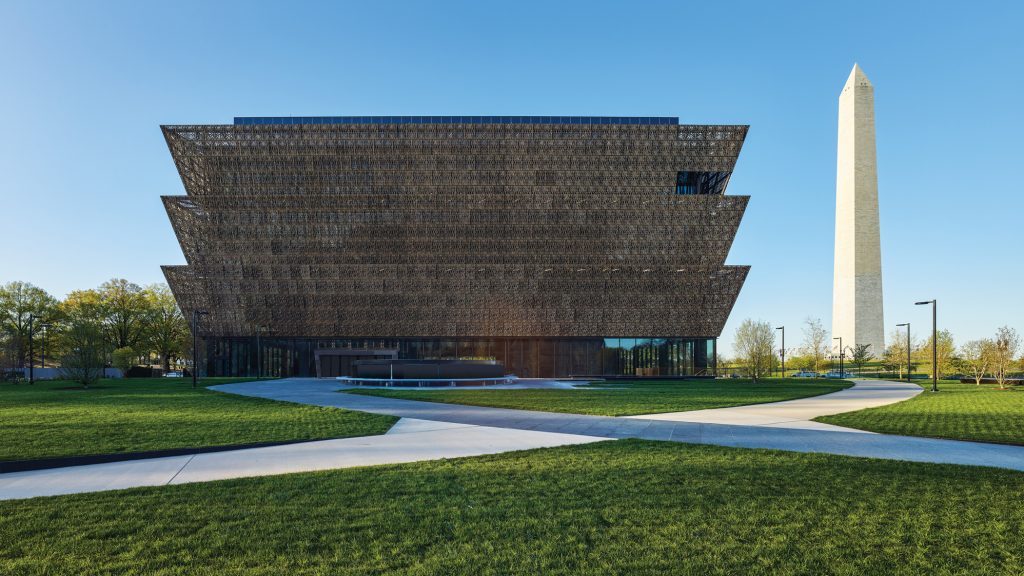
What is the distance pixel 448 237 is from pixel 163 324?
133 ft

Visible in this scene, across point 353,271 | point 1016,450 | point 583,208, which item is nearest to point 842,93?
point 583,208

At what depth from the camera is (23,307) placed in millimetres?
67312

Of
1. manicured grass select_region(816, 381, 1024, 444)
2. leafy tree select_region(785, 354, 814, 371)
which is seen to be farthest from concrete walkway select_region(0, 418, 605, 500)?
leafy tree select_region(785, 354, 814, 371)

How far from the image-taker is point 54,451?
1129 centimetres

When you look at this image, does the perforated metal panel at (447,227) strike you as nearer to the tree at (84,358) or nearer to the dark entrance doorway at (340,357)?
the dark entrance doorway at (340,357)

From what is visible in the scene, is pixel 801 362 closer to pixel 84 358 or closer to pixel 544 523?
pixel 84 358

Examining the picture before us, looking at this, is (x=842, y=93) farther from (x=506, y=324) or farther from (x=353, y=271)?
(x=353, y=271)

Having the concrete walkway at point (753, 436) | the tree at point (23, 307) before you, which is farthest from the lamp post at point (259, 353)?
the concrete walkway at point (753, 436)

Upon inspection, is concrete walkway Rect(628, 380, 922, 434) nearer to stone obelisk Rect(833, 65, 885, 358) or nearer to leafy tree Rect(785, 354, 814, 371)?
leafy tree Rect(785, 354, 814, 371)

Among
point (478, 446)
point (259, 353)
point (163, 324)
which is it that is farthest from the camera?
point (163, 324)

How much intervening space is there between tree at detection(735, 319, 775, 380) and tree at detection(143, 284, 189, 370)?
70114mm

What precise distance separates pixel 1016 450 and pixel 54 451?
65.6 feet

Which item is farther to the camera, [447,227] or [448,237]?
[448,237]

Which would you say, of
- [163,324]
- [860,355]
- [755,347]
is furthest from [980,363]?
[163,324]
